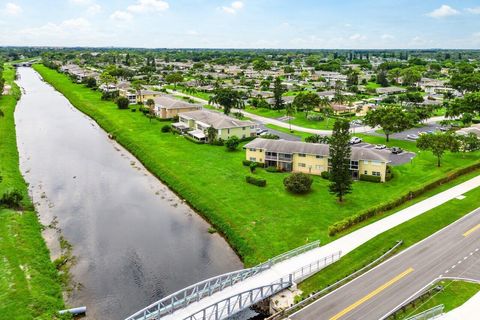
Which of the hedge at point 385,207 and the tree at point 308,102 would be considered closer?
the hedge at point 385,207

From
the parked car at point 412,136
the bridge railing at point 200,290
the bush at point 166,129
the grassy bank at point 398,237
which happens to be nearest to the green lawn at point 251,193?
the bridge railing at point 200,290

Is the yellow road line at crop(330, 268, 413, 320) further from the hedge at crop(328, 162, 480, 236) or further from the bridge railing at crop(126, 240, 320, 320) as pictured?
the hedge at crop(328, 162, 480, 236)

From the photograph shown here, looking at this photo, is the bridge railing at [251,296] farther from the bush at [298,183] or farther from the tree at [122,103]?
the tree at [122,103]

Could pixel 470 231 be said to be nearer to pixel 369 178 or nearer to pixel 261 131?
pixel 369 178

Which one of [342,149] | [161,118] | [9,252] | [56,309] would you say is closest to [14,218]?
[9,252]

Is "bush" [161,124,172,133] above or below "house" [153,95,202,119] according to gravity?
below

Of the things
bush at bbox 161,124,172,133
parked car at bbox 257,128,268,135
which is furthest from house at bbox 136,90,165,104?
parked car at bbox 257,128,268,135

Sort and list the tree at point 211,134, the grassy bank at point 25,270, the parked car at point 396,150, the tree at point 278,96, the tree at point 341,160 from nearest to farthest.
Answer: the grassy bank at point 25,270 → the tree at point 341,160 → the parked car at point 396,150 → the tree at point 211,134 → the tree at point 278,96
